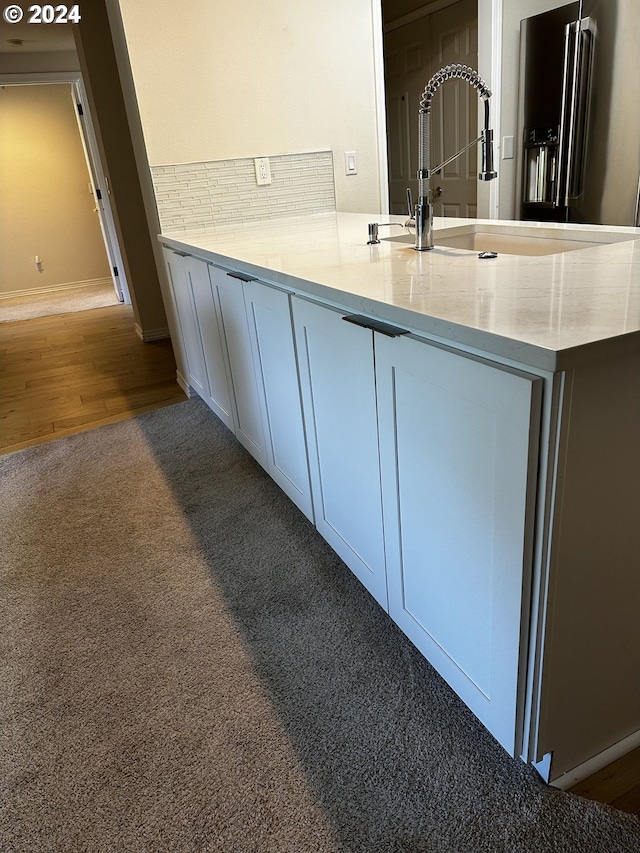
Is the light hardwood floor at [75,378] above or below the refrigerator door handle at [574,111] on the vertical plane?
below

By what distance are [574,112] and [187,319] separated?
228 cm

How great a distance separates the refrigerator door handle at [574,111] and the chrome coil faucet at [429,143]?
6.23ft

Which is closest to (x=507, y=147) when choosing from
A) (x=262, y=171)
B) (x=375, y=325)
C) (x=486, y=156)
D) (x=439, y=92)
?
(x=439, y=92)

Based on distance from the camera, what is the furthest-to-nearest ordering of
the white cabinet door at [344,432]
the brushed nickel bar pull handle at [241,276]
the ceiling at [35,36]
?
the ceiling at [35,36], the brushed nickel bar pull handle at [241,276], the white cabinet door at [344,432]

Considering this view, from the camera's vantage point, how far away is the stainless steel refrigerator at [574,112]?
9.84 ft

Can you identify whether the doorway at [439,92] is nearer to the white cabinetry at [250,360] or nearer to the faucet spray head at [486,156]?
the white cabinetry at [250,360]

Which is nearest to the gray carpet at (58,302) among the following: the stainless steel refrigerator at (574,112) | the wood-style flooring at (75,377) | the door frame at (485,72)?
the wood-style flooring at (75,377)

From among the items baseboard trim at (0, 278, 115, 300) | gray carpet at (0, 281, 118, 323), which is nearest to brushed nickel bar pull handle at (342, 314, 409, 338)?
gray carpet at (0, 281, 118, 323)

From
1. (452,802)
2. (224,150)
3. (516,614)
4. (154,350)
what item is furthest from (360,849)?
(154,350)

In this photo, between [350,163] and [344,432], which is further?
[350,163]

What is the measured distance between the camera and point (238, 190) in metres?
2.86

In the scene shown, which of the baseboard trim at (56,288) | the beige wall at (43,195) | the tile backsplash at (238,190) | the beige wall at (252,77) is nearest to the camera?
Answer: the beige wall at (252,77)

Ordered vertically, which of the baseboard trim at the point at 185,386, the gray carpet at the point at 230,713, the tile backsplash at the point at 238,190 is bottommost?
the gray carpet at the point at 230,713

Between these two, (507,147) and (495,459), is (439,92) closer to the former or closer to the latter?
(507,147)
